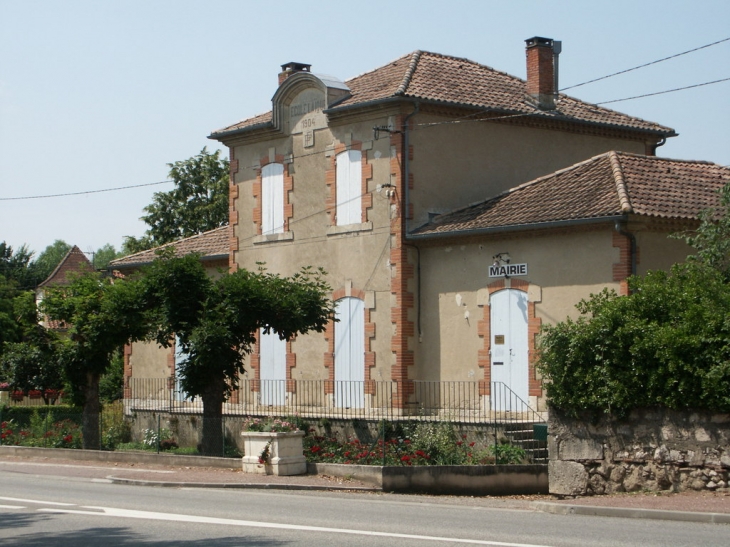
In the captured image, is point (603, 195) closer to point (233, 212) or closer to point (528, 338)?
point (528, 338)

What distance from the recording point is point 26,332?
89.3 ft

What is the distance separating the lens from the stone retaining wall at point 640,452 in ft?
54.0

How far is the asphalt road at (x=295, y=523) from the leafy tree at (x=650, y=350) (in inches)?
109

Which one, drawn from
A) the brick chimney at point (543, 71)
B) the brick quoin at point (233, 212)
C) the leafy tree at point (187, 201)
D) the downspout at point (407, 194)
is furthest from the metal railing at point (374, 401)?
the leafy tree at point (187, 201)

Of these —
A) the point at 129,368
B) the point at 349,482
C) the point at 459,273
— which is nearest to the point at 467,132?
the point at 459,273

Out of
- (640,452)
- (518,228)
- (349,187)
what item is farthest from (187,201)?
(640,452)

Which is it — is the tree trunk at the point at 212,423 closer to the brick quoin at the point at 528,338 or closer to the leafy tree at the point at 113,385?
the brick quoin at the point at 528,338

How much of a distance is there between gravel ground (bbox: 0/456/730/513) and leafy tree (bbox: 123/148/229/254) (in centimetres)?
→ 2272

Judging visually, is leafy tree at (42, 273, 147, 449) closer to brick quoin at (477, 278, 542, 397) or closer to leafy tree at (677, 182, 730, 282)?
brick quoin at (477, 278, 542, 397)

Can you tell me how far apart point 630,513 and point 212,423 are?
11199mm

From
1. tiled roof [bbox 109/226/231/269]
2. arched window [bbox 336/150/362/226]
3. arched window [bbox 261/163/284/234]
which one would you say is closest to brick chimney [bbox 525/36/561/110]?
arched window [bbox 336/150/362/226]

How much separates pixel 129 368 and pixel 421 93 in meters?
13.9

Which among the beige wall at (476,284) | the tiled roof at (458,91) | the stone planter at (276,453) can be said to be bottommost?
the stone planter at (276,453)

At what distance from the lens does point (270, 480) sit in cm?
1905
